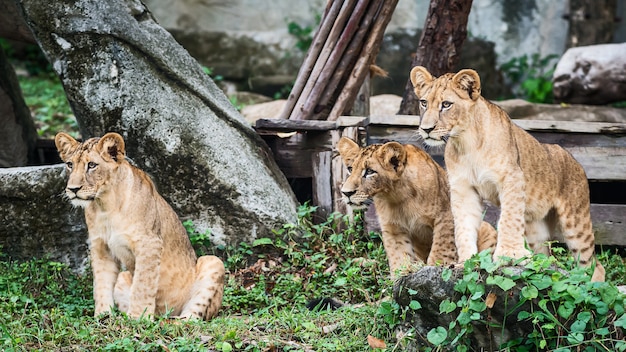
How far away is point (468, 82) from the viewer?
6.38 m

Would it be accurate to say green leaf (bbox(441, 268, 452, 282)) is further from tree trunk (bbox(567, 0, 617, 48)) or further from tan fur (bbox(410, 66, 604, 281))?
tree trunk (bbox(567, 0, 617, 48))

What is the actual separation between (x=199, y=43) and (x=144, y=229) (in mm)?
10358

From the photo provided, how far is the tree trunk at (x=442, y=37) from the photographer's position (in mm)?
10039

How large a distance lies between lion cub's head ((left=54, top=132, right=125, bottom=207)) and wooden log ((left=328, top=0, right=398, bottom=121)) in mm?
3389

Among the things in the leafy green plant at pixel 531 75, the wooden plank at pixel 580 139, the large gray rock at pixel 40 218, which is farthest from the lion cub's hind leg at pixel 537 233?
the leafy green plant at pixel 531 75

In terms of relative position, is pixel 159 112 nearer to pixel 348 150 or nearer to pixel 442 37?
pixel 348 150

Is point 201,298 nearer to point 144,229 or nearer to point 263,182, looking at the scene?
point 144,229

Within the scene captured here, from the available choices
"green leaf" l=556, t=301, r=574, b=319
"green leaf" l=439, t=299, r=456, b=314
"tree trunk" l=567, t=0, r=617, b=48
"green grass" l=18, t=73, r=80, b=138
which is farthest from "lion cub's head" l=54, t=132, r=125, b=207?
"tree trunk" l=567, t=0, r=617, b=48

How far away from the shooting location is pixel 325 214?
30.4 ft

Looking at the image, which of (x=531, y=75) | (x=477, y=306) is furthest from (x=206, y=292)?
(x=531, y=75)

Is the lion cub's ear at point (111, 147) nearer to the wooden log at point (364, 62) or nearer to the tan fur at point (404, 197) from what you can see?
the tan fur at point (404, 197)

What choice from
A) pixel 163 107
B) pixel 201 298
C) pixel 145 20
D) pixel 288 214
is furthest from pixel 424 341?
pixel 145 20

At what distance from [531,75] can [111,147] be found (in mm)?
11391

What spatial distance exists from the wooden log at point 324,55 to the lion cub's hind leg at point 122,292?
132 inches
